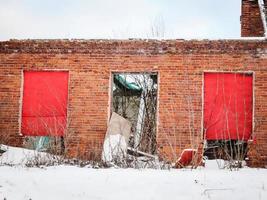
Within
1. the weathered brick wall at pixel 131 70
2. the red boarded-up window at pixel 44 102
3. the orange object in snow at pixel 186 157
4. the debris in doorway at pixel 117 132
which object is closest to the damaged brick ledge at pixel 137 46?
the weathered brick wall at pixel 131 70

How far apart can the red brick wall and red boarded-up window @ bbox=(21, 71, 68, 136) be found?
6.25m

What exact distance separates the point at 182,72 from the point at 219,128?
190 cm

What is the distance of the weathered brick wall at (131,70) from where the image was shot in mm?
12195

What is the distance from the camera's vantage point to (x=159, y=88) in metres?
12.5

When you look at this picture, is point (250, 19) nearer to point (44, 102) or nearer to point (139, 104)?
point (139, 104)

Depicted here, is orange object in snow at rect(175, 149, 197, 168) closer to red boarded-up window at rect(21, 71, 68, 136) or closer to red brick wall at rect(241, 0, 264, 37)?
red boarded-up window at rect(21, 71, 68, 136)

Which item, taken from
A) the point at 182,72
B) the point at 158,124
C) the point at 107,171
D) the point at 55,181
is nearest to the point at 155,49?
the point at 182,72

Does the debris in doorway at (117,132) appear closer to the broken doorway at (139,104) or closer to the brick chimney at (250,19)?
the broken doorway at (139,104)

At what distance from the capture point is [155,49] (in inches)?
494

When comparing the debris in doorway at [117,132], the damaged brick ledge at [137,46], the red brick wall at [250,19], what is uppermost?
the red brick wall at [250,19]

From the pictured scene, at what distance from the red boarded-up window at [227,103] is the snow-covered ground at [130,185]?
5.66 m

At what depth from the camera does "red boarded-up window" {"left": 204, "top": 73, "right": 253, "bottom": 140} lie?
1217cm

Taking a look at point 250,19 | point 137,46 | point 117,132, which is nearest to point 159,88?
point 137,46

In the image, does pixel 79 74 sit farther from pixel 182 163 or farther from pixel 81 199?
pixel 81 199
